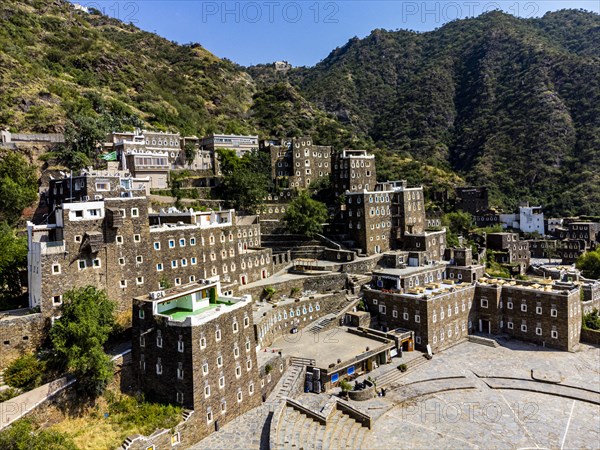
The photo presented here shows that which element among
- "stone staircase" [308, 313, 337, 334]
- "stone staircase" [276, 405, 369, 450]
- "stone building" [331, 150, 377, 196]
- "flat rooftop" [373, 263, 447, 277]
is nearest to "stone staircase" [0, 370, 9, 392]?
"stone staircase" [276, 405, 369, 450]

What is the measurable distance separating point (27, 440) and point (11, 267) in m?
17.4

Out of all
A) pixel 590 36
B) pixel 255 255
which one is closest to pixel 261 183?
pixel 255 255

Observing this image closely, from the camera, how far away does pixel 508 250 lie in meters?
80.3

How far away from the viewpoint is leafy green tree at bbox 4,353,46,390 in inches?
1073

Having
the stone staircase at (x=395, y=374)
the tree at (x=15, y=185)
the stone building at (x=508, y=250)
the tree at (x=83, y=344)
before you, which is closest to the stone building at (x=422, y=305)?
the stone staircase at (x=395, y=374)

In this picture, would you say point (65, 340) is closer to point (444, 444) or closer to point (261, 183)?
point (444, 444)

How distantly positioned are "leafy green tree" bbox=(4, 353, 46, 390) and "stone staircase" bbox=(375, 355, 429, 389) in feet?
91.8

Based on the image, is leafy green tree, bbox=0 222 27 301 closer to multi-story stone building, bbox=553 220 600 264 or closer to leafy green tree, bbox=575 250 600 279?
leafy green tree, bbox=575 250 600 279

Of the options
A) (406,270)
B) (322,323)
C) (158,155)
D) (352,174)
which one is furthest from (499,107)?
(322,323)

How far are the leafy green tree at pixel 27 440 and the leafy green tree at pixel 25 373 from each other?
15.1 feet

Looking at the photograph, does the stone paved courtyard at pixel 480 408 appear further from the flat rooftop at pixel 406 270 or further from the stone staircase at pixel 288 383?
the flat rooftop at pixel 406 270

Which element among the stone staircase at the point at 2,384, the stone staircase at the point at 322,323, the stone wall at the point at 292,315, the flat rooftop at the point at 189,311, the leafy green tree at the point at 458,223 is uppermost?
the leafy green tree at the point at 458,223

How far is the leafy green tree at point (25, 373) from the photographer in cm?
2727

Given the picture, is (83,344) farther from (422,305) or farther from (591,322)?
(591,322)
